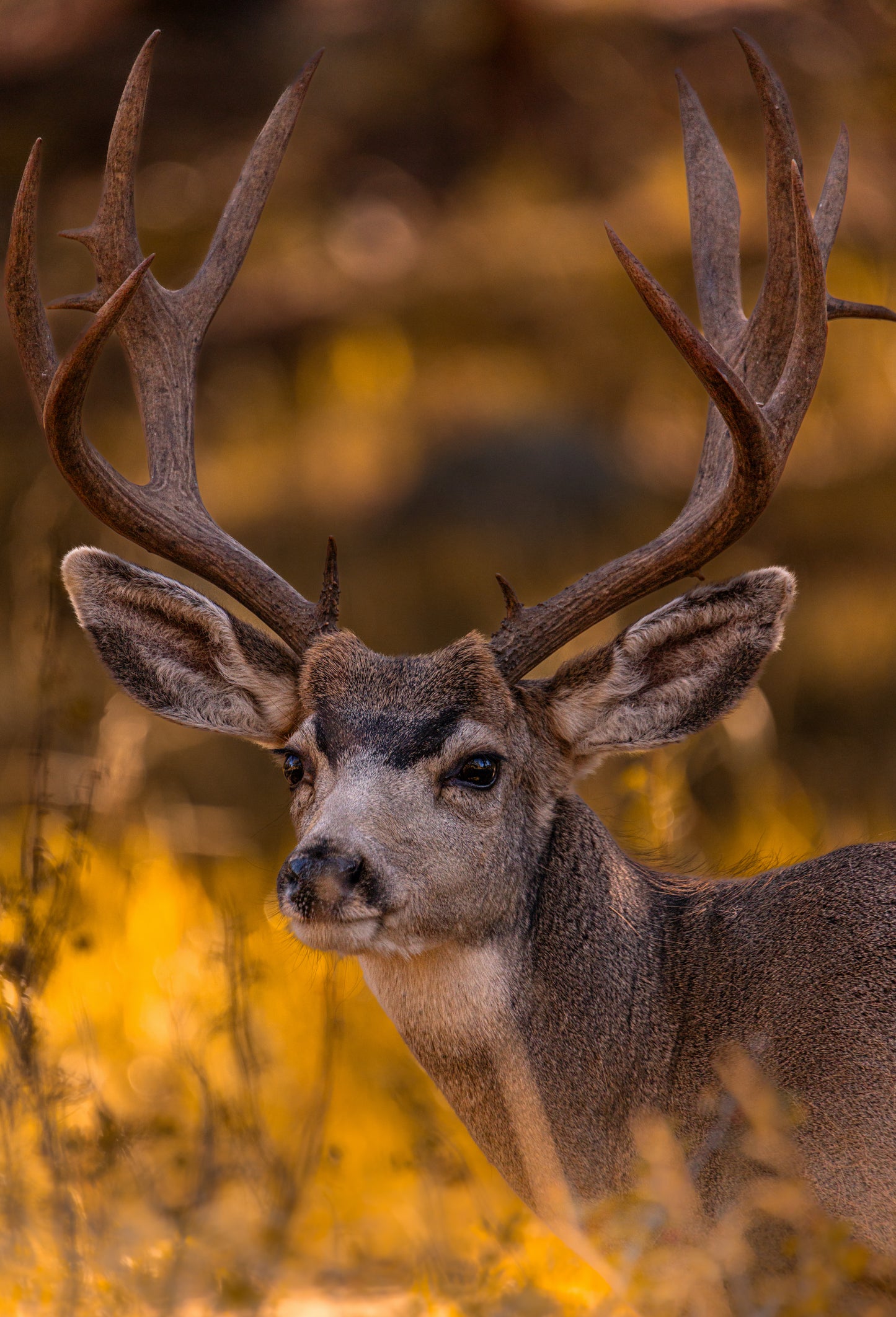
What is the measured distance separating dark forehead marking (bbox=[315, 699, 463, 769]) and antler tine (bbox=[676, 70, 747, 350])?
70.1 inches

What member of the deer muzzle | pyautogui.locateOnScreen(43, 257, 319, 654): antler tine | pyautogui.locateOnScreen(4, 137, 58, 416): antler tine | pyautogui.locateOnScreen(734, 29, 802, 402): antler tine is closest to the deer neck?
the deer muzzle

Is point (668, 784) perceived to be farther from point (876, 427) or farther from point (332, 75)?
point (332, 75)

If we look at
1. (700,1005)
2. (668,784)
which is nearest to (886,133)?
(668,784)

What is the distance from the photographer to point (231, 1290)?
11.6 ft

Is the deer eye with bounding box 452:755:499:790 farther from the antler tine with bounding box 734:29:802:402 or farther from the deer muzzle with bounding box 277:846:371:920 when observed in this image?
the antler tine with bounding box 734:29:802:402

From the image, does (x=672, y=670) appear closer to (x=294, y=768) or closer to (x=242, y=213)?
(x=294, y=768)

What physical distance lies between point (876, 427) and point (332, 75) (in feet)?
16.3

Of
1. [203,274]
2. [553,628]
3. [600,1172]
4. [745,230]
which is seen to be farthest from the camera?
[745,230]

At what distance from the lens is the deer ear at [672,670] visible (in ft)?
13.6

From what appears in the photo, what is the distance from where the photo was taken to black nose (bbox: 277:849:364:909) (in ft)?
11.5

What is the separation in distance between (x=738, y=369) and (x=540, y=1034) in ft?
7.40

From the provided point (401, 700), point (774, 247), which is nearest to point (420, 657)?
point (401, 700)

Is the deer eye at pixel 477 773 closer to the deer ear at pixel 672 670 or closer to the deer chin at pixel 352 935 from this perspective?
the deer ear at pixel 672 670

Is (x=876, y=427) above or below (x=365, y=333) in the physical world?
below
